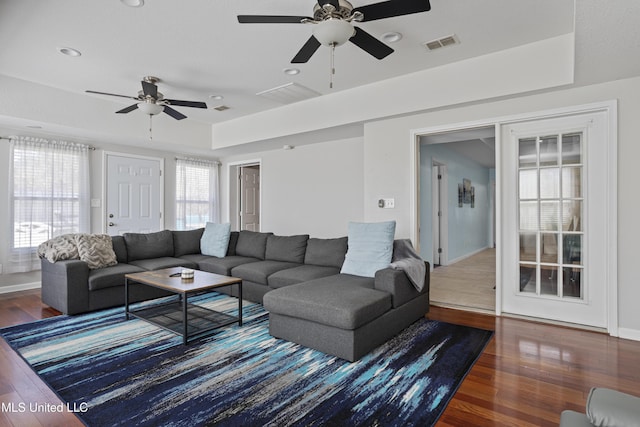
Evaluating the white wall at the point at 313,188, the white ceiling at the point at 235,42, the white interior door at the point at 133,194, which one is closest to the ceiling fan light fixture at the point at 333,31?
the white ceiling at the point at 235,42

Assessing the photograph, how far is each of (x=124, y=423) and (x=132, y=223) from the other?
191 inches

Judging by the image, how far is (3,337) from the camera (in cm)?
314

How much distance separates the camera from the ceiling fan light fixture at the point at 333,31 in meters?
2.30

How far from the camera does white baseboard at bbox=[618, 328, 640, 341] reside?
309 centimetres

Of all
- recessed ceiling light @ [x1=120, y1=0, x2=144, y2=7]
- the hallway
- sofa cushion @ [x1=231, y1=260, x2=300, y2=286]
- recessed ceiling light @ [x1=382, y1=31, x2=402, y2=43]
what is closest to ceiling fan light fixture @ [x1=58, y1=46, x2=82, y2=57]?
recessed ceiling light @ [x1=120, y1=0, x2=144, y2=7]

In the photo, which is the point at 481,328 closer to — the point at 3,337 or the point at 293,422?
the point at 293,422

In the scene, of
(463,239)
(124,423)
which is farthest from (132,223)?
(463,239)

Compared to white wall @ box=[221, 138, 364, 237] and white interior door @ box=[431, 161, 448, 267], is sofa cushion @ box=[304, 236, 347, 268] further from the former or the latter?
white interior door @ box=[431, 161, 448, 267]

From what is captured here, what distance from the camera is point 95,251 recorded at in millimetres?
4203

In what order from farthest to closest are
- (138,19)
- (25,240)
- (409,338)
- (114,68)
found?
1. (25,240)
2. (114,68)
3. (409,338)
4. (138,19)

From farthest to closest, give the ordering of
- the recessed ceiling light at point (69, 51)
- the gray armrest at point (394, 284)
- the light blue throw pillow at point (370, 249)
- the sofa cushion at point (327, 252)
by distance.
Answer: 1. the sofa cushion at point (327, 252)
2. the light blue throw pillow at point (370, 249)
3. the recessed ceiling light at point (69, 51)
4. the gray armrest at point (394, 284)

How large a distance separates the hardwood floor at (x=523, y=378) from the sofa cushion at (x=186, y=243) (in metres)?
2.21

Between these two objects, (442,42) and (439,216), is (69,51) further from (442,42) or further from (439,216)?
(439,216)

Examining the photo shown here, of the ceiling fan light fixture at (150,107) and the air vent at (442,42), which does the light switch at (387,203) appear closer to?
the air vent at (442,42)
